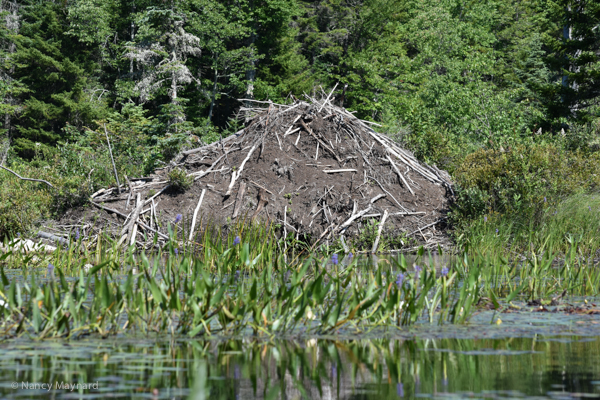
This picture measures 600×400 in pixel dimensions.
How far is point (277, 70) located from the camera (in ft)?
130

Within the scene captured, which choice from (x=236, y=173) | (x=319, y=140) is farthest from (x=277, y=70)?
(x=236, y=173)

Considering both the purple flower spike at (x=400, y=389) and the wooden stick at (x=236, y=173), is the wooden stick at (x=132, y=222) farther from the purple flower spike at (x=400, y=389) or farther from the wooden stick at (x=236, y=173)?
the purple flower spike at (x=400, y=389)

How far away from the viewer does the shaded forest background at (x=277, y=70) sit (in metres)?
23.6

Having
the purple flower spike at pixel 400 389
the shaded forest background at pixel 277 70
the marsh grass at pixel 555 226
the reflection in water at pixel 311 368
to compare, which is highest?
the shaded forest background at pixel 277 70

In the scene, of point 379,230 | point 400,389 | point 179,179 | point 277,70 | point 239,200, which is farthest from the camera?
point 277,70

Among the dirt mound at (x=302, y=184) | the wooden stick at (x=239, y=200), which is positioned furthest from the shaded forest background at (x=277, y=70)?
the wooden stick at (x=239, y=200)

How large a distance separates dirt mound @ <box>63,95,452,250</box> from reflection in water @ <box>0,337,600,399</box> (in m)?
7.66

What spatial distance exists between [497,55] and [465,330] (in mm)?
49447

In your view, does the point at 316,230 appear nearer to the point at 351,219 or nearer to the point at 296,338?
the point at 351,219

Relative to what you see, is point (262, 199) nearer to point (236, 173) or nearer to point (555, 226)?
point (236, 173)

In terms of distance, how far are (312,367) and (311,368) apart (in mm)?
24

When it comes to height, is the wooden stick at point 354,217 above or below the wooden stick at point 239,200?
below

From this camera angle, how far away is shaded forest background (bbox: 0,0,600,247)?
77.4 ft

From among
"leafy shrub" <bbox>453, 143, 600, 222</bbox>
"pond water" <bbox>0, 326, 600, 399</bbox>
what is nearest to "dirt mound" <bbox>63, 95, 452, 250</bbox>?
"leafy shrub" <bbox>453, 143, 600, 222</bbox>
